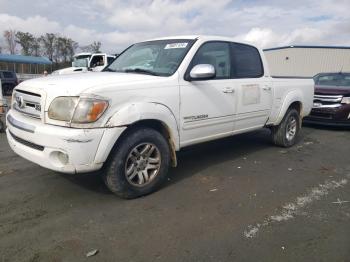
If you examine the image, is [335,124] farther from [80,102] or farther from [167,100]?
[80,102]

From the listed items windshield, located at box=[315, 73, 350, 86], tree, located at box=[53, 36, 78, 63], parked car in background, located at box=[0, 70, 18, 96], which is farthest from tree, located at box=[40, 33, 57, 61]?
windshield, located at box=[315, 73, 350, 86]

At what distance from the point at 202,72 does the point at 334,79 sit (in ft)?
24.8

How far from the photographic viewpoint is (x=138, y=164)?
3.87 metres

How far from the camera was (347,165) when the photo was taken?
5629 mm

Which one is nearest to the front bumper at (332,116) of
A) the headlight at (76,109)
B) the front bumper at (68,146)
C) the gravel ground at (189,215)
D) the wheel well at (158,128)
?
the gravel ground at (189,215)

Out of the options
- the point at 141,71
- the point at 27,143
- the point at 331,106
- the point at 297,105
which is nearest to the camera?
the point at 27,143

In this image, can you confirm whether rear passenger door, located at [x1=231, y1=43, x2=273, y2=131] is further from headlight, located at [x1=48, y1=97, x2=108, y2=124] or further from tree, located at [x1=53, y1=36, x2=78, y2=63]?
tree, located at [x1=53, y1=36, x2=78, y2=63]

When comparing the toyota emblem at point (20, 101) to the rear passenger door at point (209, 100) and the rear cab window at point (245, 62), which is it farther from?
the rear cab window at point (245, 62)

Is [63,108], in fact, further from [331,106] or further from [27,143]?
[331,106]

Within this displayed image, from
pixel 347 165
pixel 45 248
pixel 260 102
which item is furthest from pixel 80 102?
pixel 347 165

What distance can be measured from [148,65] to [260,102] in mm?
2066

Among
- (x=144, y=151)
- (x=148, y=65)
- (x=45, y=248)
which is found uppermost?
(x=148, y=65)

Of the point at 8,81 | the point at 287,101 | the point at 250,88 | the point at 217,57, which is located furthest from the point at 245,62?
the point at 8,81

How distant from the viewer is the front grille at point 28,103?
140 inches
